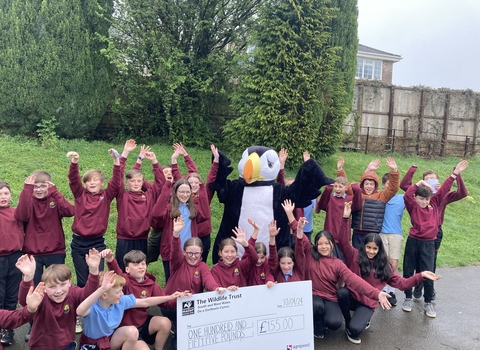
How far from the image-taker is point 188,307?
347 centimetres

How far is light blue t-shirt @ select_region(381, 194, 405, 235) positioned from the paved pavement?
37.8 inches

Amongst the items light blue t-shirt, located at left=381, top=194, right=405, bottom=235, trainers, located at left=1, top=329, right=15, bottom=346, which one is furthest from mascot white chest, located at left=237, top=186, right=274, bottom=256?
trainers, located at left=1, top=329, right=15, bottom=346

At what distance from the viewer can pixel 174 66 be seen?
928 cm

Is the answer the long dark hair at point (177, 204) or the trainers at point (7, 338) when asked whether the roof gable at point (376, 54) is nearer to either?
the long dark hair at point (177, 204)

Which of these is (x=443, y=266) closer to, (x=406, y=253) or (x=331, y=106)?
(x=406, y=253)

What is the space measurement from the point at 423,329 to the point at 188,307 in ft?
9.11

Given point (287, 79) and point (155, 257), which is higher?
point (287, 79)

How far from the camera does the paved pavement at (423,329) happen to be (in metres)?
4.11

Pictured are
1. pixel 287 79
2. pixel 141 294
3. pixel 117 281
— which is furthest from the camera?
pixel 287 79

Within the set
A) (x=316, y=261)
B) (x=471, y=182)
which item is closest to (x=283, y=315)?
(x=316, y=261)

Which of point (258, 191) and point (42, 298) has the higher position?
point (258, 191)

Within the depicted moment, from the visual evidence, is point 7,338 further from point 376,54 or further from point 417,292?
point 376,54

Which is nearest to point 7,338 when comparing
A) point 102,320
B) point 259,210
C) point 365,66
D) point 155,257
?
point 102,320

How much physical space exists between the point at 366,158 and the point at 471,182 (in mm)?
3303
